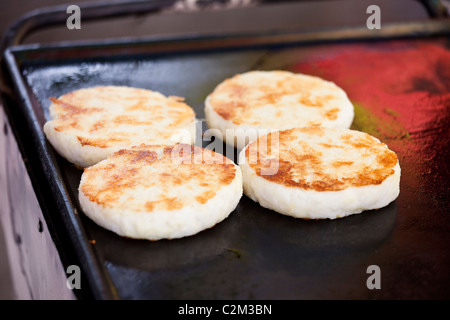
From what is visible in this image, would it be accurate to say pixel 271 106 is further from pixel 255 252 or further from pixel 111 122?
pixel 255 252

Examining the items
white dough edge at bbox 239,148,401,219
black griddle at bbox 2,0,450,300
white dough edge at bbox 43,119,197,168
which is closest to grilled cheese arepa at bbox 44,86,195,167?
white dough edge at bbox 43,119,197,168

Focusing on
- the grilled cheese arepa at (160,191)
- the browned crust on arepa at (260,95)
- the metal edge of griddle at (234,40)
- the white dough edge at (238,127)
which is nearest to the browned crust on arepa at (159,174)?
the grilled cheese arepa at (160,191)

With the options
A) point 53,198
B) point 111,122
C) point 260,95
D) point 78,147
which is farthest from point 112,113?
point 260,95

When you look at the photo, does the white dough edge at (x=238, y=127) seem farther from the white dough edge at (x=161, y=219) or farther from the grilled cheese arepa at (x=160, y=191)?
the white dough edge at (x=161, y=219)

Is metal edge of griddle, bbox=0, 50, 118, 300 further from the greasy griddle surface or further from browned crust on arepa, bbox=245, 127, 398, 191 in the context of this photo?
browned crust on arepa, bbox=245, 127, 398, 191

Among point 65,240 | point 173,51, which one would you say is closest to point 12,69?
point 173,51
